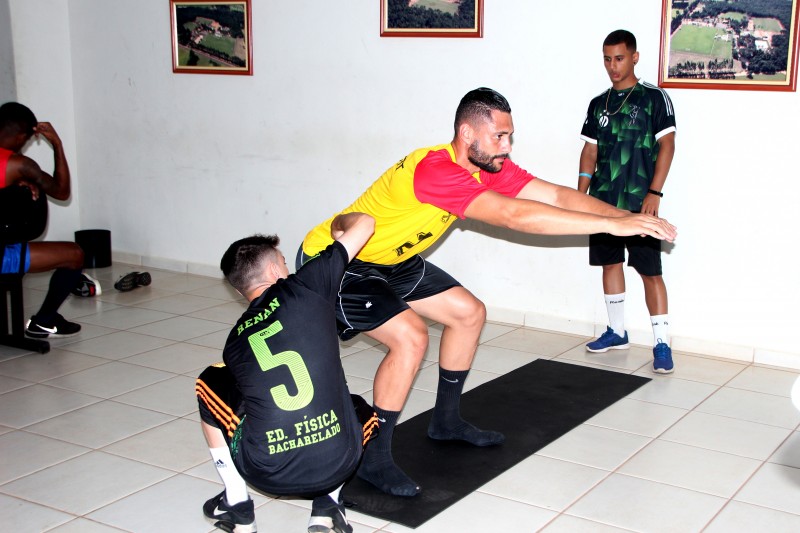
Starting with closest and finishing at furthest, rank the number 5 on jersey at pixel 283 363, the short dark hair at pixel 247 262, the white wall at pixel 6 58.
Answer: the number 5 on jersey at pixel 283 363 < the short dark hair at pixel 247 262 < the white wall at pixel 6 58

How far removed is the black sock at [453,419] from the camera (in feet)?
11.8

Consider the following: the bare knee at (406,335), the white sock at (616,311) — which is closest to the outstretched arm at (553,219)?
the bare knee at (406,335)

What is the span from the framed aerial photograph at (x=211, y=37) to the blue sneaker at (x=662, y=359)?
3391 millimetres

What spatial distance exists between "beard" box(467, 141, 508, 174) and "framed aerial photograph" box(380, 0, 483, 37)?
7.35 feet

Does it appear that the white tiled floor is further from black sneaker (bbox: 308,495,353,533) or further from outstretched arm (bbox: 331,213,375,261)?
outstretched arm (bbox: 331,213,375,261)

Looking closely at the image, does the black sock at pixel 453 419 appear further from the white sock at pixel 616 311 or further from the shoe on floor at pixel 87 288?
the shoe on floor at pixel 87 288

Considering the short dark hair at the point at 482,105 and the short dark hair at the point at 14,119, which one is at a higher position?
the short dark hair at the point at 482,105

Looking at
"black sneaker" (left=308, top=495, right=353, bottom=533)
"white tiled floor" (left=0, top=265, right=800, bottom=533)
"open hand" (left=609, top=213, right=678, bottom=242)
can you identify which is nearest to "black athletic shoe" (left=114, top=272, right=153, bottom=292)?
"white tiled floor" (left=0, top=265, right=800, bottom=533)

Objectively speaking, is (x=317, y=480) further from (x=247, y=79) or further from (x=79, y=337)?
(x=247, y=79)

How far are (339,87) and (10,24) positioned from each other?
2725 millimetres

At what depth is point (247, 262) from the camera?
2678 mm

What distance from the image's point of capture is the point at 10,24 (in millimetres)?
6703

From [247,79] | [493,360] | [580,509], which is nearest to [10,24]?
[247,79]

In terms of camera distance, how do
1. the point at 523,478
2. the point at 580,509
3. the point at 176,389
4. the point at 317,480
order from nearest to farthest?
the point at 317,480 → the point at 580,509 → the point at 523,478 → the point at 176,389
